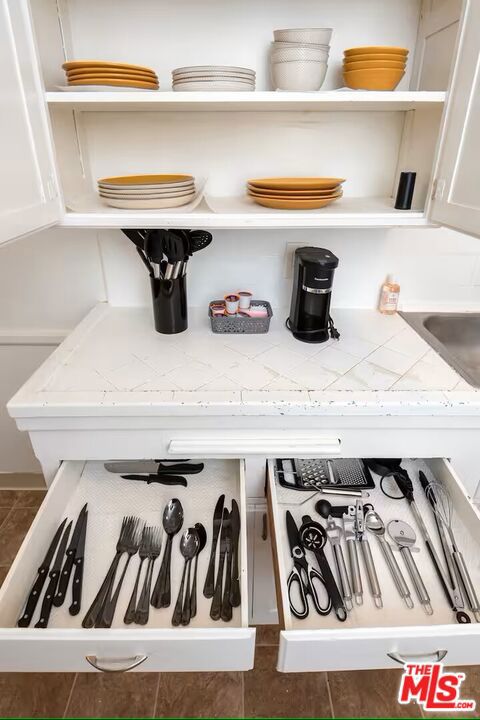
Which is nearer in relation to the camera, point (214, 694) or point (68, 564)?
point (68, 564)

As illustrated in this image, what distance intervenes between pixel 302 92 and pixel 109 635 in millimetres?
1223

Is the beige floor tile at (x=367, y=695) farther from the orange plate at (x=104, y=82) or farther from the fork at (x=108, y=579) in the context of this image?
the orange plate at (x=104, y=82)

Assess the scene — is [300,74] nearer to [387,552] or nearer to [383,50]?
[383,50]

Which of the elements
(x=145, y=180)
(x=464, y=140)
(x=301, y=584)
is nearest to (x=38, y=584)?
(x=301, y=584)

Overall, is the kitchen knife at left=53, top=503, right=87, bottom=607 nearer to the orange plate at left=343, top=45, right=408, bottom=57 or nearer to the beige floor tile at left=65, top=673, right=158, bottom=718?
the beige floor tile at left=65, top=673, right=158, bottom=718

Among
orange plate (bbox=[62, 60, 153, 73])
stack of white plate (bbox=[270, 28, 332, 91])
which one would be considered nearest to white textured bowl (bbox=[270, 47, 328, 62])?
stack of white plate (bbox=[270, 28, 332, 91])

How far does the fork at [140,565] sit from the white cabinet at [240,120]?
0.75 m

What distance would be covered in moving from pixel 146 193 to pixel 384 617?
1.15m

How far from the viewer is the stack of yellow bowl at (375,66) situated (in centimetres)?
99

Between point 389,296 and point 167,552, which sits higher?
point 389,296

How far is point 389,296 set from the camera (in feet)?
4.92

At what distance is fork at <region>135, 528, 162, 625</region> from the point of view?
0.84 m

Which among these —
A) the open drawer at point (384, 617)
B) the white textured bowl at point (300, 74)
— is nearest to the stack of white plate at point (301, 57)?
the white textured bowl at point (300, 74)

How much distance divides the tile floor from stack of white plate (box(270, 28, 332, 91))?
1705mm
